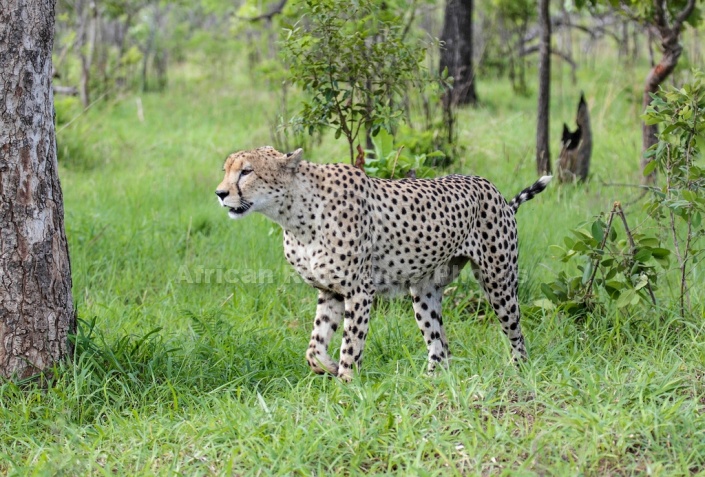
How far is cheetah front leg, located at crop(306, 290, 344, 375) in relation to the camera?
4.07m

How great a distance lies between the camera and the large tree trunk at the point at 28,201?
3.75m

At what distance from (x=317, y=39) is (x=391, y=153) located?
0.83 m

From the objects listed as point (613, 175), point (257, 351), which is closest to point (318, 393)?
point (257, 351)

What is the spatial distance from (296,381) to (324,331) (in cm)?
28

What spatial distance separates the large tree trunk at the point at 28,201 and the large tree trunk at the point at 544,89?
4930 mm

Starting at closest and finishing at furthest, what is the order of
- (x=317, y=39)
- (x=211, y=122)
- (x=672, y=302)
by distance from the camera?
(x=672, y=302)
(x=317, y=39)
(x=211, y=122)

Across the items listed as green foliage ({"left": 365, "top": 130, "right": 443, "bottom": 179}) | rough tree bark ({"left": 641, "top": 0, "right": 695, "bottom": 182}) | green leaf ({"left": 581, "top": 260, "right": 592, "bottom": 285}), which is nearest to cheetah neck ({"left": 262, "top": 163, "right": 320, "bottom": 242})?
green foliage ({"left": 365, "top": 130, "right": 443, "bottom": 179})

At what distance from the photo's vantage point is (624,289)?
4438 mm

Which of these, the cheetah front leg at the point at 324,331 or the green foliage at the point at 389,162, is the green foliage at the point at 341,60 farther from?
the cheetah front leg at the point at 324,331

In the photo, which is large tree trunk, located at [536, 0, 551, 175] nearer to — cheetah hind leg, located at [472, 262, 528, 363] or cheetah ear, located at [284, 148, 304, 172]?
cheetah hind leg, located at [472, 262, 528, 363]

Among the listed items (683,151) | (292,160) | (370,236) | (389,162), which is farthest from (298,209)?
(683,151)

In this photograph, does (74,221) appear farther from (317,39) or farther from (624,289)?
(624,289)

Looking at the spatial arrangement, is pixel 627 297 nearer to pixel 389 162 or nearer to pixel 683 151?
pixel 683 151

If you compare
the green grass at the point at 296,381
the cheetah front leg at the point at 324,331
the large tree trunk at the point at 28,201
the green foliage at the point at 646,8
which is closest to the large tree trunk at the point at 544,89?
the green foliage at the point at 646,8
